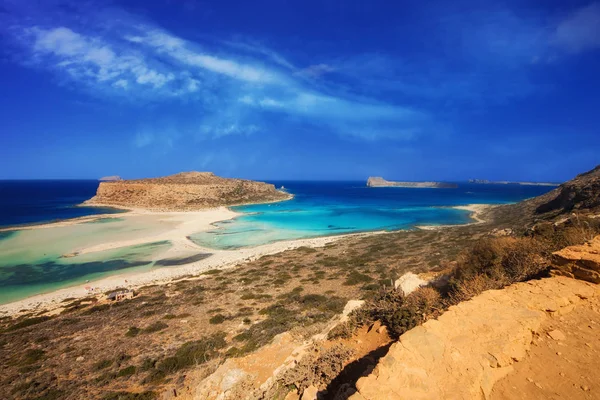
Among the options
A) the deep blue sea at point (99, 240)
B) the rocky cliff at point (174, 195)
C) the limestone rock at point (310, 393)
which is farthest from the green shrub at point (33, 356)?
the rocky cliff at point (174, 195)

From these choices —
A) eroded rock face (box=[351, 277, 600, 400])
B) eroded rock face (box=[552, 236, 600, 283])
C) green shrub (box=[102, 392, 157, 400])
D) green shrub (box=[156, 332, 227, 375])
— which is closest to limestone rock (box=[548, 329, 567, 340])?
eroded rock face (box=[351, 277, 600, 400])

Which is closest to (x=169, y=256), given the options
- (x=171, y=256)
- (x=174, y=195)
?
(x=171, y=256)

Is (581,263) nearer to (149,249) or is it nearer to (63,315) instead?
(63,315)

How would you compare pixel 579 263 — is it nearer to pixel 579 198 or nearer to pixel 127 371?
pixel 127 371

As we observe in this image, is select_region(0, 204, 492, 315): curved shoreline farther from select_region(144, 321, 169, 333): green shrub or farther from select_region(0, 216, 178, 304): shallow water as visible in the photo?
select_region(144, 321, 169, 333): green shrub

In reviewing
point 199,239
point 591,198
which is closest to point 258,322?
point 199,239

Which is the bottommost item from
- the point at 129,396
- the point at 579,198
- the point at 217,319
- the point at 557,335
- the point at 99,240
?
the point at 99,240

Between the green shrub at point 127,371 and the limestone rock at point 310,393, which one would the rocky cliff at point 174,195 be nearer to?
Answer: the green shrub at point 127,371
